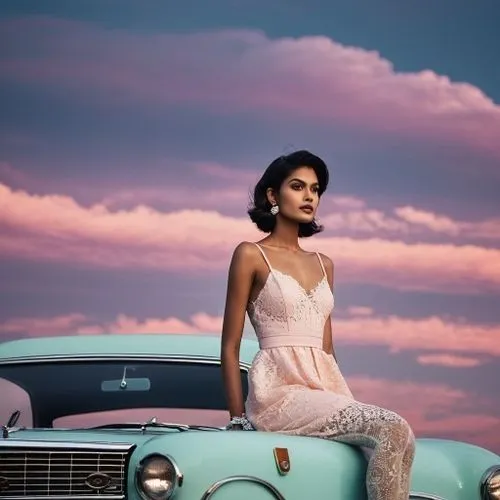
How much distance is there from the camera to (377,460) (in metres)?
4.56

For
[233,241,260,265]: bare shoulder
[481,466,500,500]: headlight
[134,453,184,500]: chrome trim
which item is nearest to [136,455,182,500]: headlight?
[134,453,184,500]: chrome trim

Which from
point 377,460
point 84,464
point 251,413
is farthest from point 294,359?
point 84,464

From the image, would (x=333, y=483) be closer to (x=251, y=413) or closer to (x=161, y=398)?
(x=251, y=413)

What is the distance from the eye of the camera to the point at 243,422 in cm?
486

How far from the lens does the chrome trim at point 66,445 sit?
460cm

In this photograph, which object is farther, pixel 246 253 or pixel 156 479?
pixel 246 253

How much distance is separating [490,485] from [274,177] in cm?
143

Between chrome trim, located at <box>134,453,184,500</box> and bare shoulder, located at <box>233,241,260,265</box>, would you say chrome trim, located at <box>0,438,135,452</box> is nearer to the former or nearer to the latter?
chrome trim, located at <box>134,453,184,500</box>

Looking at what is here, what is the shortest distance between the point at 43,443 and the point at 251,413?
2.52 feet

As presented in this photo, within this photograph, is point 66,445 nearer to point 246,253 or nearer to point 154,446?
point 154,446

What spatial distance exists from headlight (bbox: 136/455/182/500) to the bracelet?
449mm

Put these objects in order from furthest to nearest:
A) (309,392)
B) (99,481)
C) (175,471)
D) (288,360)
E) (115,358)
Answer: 1. (115,358)
2. (288,360)
3. (309,392)
4. (99,481)
5. (175,471)

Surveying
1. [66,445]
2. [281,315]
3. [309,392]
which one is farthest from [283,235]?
[66,445]

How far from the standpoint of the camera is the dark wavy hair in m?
5.05
